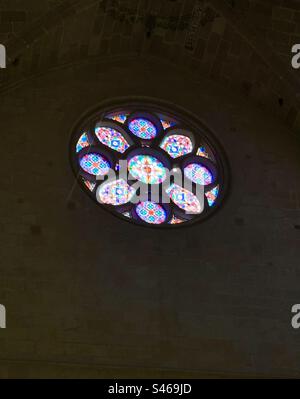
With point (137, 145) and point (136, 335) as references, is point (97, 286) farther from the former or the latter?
point (137, 145)

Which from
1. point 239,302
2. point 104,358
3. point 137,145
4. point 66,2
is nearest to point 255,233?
point 239,302

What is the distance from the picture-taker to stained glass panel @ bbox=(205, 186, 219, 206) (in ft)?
33.4

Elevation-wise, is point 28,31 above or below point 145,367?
above

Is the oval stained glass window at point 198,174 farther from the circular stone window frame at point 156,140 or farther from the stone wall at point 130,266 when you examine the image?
the stone wall at point 130,266

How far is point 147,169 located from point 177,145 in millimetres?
621

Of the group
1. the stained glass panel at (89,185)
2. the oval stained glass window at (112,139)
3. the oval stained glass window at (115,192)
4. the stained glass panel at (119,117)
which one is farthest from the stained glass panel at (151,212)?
the stained glass panel at (119,117)

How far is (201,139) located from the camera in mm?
10844

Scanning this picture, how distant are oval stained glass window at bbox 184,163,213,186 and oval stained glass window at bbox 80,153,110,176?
974mm

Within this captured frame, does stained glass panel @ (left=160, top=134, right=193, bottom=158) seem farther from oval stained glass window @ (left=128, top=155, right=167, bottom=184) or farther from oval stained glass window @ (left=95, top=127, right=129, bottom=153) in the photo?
oval stained glass window @ (left=95, top=127, right=129, bottom=153)

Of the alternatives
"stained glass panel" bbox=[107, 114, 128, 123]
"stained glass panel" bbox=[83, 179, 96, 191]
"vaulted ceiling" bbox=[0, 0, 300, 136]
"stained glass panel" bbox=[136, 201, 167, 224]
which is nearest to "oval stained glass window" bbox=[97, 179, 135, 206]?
"stained glass panel" bbox=[83, 179, 96, 191]

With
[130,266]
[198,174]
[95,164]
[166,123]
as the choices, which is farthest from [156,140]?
[130,266]

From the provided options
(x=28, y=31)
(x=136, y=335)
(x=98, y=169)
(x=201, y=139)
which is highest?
(x=28, y=31)
